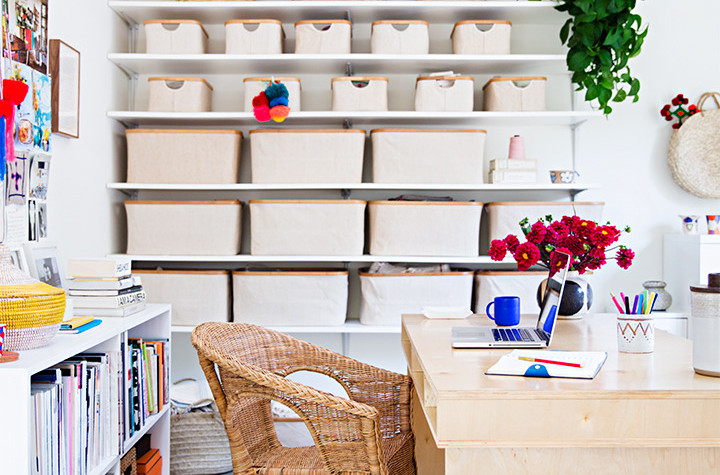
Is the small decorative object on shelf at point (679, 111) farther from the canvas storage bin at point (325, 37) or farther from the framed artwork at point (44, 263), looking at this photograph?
the framed artwork at point (44, 263)

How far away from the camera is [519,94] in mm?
2959

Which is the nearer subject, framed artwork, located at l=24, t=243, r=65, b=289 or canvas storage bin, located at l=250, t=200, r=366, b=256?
framed artwork, located at l=24, t=243, r=65, b=289

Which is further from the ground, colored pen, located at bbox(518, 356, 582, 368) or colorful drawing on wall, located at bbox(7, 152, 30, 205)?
colorful drawing on wall, located at bbox(7, 152, 30, 205)

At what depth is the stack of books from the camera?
6.66ft

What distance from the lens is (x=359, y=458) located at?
1.51m

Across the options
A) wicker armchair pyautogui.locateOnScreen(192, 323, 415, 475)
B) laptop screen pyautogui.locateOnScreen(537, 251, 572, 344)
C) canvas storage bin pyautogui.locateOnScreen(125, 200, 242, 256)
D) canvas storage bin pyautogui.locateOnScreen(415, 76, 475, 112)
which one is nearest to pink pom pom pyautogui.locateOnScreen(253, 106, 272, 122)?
canvas storage bin pyautogui.locateOnScreen(125, 200, 242, 256)

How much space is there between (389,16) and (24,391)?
242 cm

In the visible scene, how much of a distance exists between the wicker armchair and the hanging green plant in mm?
1803

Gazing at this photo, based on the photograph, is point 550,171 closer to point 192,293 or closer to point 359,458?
point 192,293

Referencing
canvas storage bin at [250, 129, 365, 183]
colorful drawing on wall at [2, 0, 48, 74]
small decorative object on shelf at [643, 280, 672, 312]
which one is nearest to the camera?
colorful drawing on wall at [2, 0, 48, 74]

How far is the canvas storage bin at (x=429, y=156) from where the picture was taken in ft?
9.51

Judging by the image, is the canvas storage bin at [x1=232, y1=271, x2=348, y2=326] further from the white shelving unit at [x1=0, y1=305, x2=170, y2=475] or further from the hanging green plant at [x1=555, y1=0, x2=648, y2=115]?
the hanging green plant at [x1=555, y1=0, x2=648, y2=115]

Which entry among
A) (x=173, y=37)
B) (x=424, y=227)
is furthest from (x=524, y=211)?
(x=173, y=37)

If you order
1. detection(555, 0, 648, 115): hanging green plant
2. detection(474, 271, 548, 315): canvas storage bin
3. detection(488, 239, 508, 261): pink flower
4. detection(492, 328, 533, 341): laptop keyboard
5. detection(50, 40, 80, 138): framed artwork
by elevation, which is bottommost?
detection(492, 328, 533, 341): laptop keyboard
